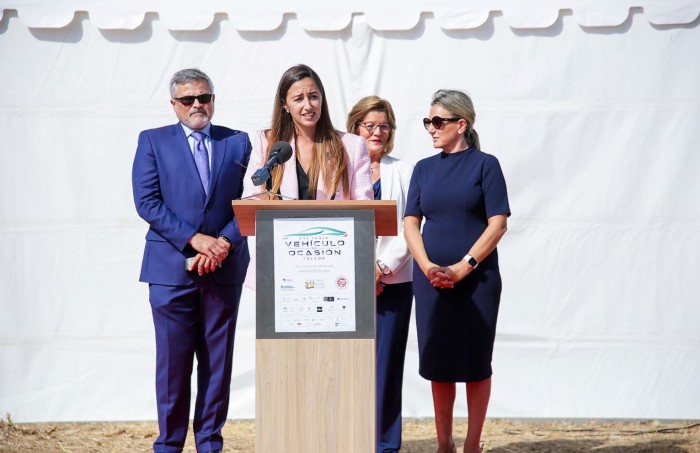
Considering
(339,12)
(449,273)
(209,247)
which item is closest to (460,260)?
(449,273)

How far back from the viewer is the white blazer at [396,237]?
4.99 meters

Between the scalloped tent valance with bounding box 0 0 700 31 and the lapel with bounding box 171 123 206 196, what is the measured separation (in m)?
1.32

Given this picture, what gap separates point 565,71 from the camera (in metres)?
5.93

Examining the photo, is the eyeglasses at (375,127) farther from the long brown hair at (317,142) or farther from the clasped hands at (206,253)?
the clasped hands at (206,253)

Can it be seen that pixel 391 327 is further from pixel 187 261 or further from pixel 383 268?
pixel 187 261

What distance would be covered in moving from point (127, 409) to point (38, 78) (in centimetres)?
203

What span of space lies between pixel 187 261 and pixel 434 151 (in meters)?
1.93

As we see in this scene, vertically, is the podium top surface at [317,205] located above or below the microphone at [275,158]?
below

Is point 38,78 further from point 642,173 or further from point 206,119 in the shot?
point 642,173

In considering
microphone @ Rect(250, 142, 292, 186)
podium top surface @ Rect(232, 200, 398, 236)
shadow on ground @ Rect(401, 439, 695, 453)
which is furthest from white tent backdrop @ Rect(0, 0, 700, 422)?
podium top surface @ Rect(232, 200, 398, 236)

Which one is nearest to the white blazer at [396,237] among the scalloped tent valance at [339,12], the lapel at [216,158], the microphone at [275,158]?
the lapel at [216,158]

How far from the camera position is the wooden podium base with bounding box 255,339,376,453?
3643mm

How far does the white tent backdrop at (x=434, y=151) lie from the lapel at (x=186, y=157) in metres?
1.30

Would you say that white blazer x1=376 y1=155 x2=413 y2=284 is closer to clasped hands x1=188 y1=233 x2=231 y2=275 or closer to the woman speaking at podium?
the woman speaking at podium
